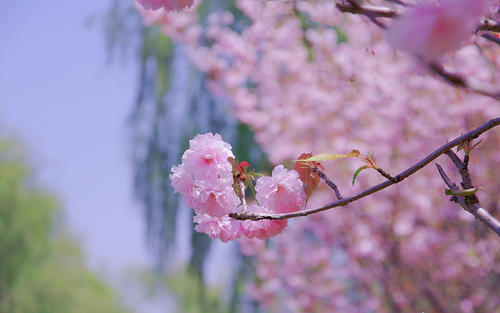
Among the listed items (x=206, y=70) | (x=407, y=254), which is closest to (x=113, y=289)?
(x=206, y=70)

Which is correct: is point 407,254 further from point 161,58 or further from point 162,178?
point 161,58

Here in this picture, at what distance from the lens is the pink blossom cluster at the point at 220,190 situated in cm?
76

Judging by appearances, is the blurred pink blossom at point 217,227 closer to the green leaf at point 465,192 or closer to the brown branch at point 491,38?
the green leaf at point 465,192

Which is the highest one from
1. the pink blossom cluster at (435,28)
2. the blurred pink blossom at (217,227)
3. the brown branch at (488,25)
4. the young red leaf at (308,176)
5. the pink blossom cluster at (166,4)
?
the pink blossom cluster at (166,4)

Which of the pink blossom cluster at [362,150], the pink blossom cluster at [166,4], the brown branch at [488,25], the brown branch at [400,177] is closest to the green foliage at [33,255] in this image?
the pink blossom cluster at [362,150]

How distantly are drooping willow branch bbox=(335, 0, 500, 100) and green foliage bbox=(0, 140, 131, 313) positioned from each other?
24.0 feet

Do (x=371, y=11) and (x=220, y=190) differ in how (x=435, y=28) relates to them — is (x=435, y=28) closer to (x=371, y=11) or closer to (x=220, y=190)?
(x=371, y=11)

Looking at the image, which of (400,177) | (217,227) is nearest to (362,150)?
(217,227)

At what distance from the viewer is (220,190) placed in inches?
29.8

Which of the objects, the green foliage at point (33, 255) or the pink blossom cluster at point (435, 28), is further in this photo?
the green foliage at point (33, 255)

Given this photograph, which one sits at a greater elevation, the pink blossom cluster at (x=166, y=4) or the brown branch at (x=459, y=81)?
the pink blossom cluster at (x=166, y=4)

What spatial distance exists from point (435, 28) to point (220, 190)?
15.0 inches

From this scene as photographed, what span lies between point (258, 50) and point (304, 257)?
1718 mm

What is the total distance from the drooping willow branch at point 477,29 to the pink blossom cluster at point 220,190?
0.26 metres
